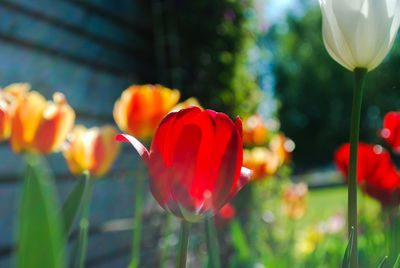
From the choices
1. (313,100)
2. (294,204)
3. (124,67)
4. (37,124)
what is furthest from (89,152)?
(313,100)

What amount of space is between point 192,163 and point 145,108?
437mm

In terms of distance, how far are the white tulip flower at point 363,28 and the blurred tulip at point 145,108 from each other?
0.42 meters

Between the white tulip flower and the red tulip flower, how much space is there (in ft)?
0.33

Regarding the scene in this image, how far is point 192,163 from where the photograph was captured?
302 mm

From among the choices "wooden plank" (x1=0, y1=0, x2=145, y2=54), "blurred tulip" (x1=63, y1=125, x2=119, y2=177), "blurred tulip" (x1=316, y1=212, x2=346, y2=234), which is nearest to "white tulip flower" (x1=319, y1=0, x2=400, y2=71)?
"blurred tulip" (x1=63, y1=125, x2=119, y2=177)

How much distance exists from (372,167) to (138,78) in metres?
2.25

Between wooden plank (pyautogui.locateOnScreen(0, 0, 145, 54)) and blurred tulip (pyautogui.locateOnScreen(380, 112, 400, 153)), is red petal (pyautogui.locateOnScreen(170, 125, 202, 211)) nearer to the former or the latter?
blurred tulip (pyautogui.locateOnScreen(380, 112, 400, 153))

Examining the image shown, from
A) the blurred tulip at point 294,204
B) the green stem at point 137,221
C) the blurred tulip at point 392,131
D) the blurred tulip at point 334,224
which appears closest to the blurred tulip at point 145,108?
the green stem at point 137,221

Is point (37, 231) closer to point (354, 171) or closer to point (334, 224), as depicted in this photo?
point (354, 171)

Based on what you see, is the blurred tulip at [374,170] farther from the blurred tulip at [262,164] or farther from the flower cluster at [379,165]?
the blurred tulip at [262,164]

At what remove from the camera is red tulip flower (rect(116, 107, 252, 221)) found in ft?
0.97

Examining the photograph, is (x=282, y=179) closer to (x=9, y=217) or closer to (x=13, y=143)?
(x=9, y=217)

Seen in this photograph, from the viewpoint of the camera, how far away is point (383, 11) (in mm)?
327

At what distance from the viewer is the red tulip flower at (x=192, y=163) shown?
296 millimetres
